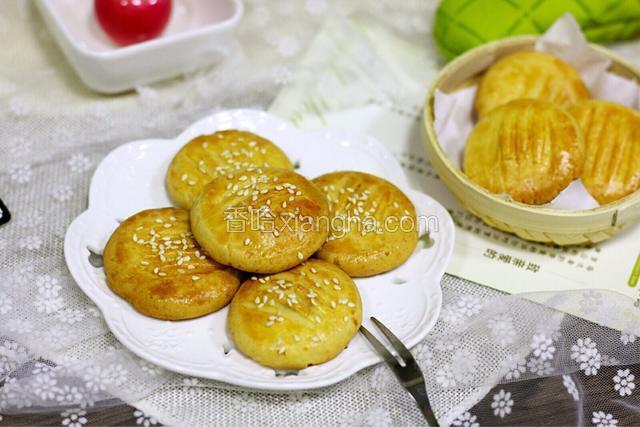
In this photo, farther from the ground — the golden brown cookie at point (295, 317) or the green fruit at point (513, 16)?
the green fruit at point (513, 16)

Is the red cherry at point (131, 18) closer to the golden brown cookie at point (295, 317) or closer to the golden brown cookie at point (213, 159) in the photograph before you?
the golden brown cookie at point (213, 159)

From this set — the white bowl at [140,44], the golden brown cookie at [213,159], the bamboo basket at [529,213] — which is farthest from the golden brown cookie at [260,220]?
the white bowl at [140,44]

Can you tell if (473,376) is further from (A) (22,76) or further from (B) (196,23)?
(A) (22,76)

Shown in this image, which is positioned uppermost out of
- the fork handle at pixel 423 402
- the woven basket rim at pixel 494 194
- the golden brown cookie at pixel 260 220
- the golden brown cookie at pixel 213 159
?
the woven basket rim at pixel 494 194

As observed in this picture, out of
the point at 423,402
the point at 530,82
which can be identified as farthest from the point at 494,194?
the point at 423,402

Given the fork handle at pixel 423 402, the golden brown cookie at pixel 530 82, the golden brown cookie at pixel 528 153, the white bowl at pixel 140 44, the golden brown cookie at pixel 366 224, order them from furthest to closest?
the white bowl at pixel 140 44 → the golden brown cookie at pixel 530 82 → the golden brown cookie at pixel 528 153 → the golden brown cookie at pixel 366 224 → the fork handle at pixel 423 402

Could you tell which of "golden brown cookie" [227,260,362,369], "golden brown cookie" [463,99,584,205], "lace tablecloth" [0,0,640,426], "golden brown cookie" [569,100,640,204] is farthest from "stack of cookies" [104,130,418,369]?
"golden brown cookie" [569,100,640,204]
